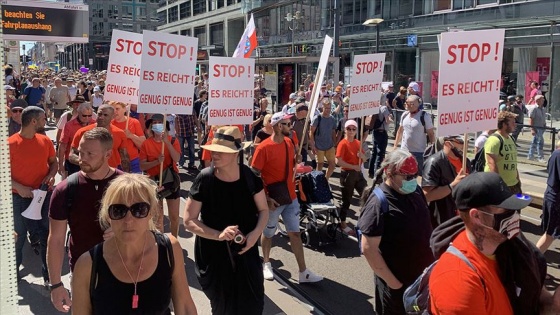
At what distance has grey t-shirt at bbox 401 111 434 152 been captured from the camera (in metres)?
8.91

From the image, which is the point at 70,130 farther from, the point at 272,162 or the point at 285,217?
the point at 285,217

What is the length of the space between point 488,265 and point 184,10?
7742cm

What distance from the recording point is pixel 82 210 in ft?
11.9

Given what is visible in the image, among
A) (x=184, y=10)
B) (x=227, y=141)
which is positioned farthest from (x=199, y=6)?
(x=227, y=141)

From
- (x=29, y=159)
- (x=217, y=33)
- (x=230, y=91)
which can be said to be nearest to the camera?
(x=29, y=159)

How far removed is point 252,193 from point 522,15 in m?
23.7

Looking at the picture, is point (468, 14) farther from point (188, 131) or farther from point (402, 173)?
point (402, 173)

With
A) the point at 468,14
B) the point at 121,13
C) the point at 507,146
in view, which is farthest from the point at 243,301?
the point at 121,13

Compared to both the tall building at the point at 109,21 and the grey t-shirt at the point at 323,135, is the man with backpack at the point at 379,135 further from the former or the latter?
the tall building at the point at 109,21

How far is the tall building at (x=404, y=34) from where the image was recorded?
23.1 m

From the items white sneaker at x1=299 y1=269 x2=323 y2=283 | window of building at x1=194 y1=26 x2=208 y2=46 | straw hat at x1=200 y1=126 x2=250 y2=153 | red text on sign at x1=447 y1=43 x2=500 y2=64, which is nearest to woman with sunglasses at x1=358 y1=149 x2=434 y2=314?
straw hat at x1=200 y1=126 x2=250 y2=153

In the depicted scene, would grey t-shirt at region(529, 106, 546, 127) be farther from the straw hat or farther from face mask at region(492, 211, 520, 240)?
face mask at region(492, 211, 520, 240)

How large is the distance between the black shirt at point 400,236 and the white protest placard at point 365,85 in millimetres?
4861

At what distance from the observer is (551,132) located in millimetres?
12227
